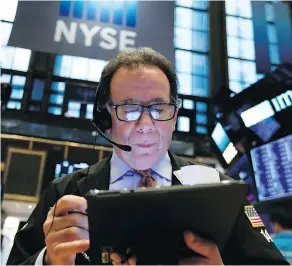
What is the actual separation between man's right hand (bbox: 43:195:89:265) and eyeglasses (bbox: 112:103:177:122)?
1.18ft

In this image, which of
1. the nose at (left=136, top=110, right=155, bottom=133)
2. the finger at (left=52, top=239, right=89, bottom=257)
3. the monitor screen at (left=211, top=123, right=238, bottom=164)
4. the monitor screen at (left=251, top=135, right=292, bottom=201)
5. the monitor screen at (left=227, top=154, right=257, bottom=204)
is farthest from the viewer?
the monitor screen at (left=211, top=123, right=238, bottom=164)

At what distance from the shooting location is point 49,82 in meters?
6.41

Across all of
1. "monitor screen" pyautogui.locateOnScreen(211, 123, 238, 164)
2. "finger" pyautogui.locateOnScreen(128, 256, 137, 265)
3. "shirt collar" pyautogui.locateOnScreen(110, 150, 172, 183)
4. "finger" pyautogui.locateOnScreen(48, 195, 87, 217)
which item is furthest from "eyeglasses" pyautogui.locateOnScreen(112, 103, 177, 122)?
"monitor screen" pyautogui.locateOnScreen(211, 123, 238, 164)

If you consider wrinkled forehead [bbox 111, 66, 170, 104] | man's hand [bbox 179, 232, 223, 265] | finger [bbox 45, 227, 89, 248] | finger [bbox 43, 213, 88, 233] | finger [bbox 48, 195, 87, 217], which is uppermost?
wrinkled forehead [bbox 111, 66, 170, 104]

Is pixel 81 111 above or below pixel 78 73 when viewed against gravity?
below

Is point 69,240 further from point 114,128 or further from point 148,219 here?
point 114,128

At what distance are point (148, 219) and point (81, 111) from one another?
550cm

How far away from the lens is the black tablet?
726mm

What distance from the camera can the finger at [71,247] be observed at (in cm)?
83

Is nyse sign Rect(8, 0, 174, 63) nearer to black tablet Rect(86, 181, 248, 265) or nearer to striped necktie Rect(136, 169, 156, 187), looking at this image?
striped necktie Rect(136, 169, 156, 187)

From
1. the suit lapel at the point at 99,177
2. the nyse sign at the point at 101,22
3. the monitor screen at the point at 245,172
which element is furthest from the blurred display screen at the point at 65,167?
the suit lapel at the point at 99,177

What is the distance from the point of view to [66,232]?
868 mm

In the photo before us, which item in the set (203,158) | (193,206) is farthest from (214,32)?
(193,206)

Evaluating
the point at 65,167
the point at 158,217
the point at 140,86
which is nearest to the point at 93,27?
the point at 140,86
